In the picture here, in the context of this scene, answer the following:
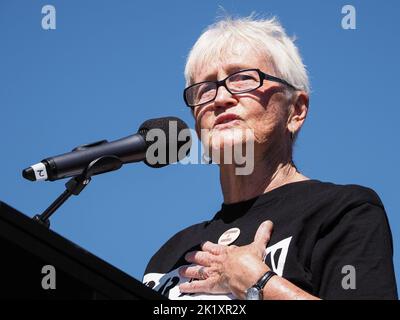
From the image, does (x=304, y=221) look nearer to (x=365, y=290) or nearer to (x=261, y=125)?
(x=365, y=290)

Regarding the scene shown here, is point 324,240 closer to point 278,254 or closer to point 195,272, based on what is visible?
point 278,254

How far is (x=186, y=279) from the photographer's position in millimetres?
2996

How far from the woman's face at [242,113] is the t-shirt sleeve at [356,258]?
696 mm

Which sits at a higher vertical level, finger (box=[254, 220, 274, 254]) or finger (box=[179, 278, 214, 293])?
finger (box=[254, 220, 274, 254])

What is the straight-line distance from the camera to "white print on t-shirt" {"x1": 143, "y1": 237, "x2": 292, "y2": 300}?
2.69 metres

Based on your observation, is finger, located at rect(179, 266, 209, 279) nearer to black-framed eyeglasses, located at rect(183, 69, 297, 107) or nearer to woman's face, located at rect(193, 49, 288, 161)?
woman's face, located at rect(193, 49, 288, 161)

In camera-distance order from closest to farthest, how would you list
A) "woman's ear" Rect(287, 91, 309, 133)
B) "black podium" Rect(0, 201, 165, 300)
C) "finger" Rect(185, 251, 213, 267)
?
"black podium" Rect(0, 201, 165, 300) → "finger" Rect(185, 251, 213, 267) → "woman's ear" Rect(287, 91, 309, 133)

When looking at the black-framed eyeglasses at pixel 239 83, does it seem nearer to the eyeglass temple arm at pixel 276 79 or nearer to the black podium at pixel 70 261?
the eyeglass temple arm at pixel 276 79

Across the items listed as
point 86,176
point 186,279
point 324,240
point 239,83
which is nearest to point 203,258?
point 186,279

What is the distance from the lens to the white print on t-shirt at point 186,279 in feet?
8.82

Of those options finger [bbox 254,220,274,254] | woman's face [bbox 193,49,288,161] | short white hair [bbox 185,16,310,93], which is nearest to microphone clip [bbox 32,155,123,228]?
finger [bbox 254,220,274,254]

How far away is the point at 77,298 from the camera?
175 centimetres

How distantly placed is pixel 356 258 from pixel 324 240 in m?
0.15
